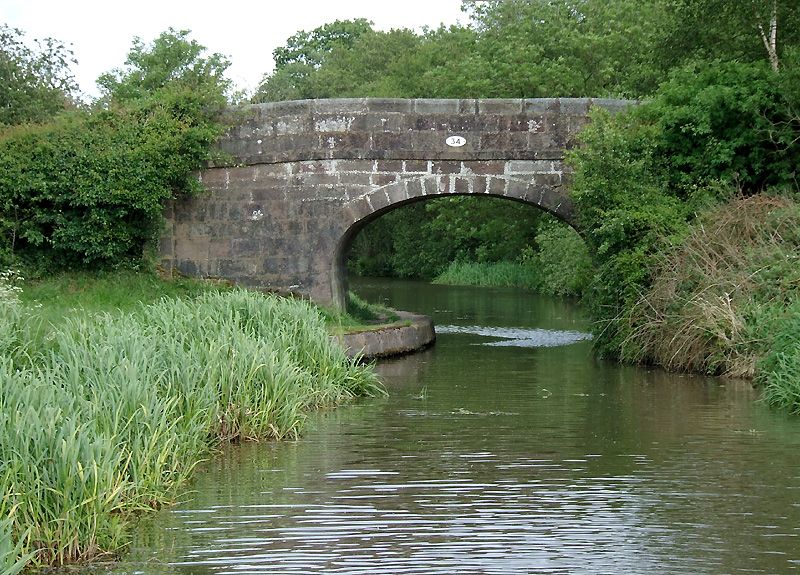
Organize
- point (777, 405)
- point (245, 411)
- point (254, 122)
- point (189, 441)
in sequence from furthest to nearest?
1. point (254, 122)
2. point (777, 405)
3. point (245, 411)
4. point (189, 441)

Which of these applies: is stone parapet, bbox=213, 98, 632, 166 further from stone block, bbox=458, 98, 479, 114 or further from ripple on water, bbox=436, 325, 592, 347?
ripple on water, bbox=436, 325, 592, 347

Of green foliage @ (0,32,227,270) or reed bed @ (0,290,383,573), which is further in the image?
green foliage @ (0,32,227,270)

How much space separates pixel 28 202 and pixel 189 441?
10214mm

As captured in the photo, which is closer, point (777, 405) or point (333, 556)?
point (333, 556)

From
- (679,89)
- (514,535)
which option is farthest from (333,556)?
(679,89)

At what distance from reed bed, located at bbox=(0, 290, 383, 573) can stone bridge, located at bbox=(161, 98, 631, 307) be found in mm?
3952

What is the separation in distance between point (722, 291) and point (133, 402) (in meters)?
7.97

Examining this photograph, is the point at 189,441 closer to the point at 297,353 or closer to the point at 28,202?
the point at 297,353

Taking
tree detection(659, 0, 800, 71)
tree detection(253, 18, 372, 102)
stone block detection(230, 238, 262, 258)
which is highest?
tree detection(253, 18, 372, 102)

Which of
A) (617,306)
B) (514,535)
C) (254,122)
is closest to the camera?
(514,535)

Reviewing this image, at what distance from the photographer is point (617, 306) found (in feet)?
52.4

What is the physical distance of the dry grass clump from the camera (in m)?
13.8

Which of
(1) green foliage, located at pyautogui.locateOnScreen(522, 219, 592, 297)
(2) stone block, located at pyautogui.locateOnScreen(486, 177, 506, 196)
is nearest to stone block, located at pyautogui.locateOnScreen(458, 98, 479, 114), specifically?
(2) stone block, located at pyautogui.locateOnScreen(486, 177, 506, 196)

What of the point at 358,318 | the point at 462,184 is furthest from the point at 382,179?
the point at 358,318
